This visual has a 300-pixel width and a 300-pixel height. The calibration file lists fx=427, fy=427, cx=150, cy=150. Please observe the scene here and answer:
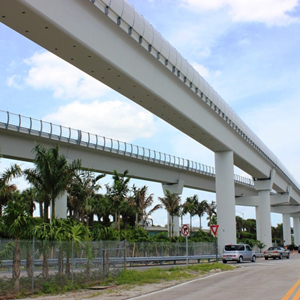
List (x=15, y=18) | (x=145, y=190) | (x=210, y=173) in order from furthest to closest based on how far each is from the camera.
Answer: (x=210, y=173) → (x=145, y=190) → (x=15, y=18)

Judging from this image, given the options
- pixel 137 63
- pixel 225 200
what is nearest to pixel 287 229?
pixel 225 200

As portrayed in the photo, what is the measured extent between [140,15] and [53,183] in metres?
10.6

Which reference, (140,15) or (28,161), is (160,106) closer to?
(140,15)

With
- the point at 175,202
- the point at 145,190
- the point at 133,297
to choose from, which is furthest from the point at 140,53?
the point at 175,202

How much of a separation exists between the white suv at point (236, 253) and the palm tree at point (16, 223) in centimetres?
2295

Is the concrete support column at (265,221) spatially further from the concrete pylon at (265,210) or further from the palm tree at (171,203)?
the palm tree at (171,203)

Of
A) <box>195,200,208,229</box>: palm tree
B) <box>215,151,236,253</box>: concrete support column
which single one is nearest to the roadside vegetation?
<box>215,151,236,253</box>: concrete support column

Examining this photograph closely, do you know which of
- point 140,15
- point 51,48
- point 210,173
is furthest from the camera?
point 210,173

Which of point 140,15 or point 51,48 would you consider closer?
point 51,48

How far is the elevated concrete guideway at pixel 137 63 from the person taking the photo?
59.6ft

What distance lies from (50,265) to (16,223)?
3805 millimetres

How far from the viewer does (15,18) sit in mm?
17484

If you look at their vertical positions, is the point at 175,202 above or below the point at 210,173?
below

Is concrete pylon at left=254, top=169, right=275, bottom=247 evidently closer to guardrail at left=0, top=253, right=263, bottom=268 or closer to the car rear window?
guardrail at left=0, top=253, right=263, bottom=268
